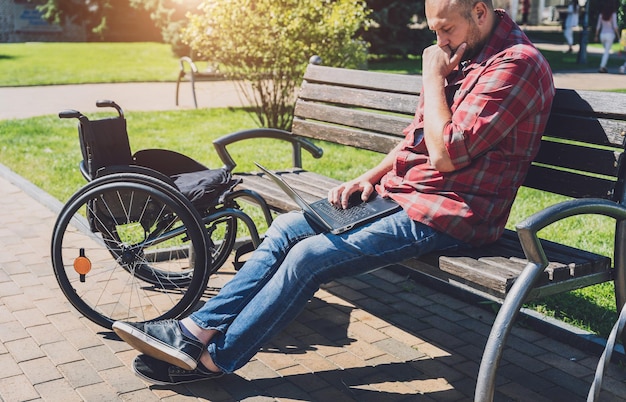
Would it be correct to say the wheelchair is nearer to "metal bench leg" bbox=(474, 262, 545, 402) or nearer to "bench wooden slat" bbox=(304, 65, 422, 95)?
"bench wooden slat" bbox=(304, 65, 422, 95)

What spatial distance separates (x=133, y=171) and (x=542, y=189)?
5.96 feet

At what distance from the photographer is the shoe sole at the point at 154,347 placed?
3.05 m

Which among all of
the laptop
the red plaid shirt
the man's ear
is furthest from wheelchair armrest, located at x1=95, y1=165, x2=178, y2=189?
the man's ear

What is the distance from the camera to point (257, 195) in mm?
4078

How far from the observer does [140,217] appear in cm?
369

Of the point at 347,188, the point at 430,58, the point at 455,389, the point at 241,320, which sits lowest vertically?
the point at 455,389

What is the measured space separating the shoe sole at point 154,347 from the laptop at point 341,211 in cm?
74

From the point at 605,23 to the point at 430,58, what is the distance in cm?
1695

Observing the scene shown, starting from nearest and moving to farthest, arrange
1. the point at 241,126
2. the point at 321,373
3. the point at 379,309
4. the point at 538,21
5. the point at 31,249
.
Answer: the point at 321,373 < the point at 379,309 < the point at 31,249 < the point at 241,126 < the point at 538,21

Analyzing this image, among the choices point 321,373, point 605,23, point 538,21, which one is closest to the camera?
point 321,373

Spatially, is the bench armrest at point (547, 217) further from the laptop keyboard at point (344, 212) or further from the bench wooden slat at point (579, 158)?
the laptop keyboard at point (344, 212)

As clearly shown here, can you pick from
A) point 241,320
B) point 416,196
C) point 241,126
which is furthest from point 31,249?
point 241,126

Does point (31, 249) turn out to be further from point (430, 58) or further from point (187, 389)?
point (430, 58)

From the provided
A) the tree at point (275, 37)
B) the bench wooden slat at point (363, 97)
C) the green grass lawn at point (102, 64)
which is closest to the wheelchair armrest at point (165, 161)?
the bench wooden slat at point (363, 97)
